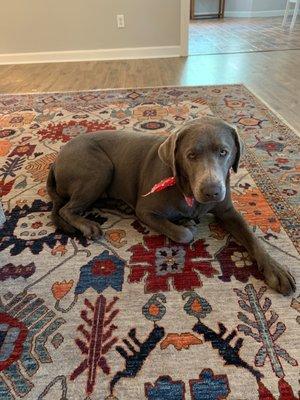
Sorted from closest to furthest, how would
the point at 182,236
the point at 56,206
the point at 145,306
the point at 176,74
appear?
1. the point at 145,306
2. the point at 182,236
3. the point at 56,206
4. the point at 176,74

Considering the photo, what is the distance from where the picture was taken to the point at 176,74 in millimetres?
3811

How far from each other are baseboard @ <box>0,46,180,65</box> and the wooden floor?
Result: 0.58 ft

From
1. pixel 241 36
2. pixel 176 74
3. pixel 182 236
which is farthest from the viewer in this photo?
pixel 241 36

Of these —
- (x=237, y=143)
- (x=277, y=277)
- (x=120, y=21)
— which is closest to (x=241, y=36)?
(x=120, y=21)

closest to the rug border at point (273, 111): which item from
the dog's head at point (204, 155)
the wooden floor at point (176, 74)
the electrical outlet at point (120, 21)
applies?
the wooden floor at point (176, 74)

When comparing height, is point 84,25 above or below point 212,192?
below

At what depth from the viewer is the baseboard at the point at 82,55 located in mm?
4629

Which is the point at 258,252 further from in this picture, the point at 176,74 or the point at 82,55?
the point at 82,55

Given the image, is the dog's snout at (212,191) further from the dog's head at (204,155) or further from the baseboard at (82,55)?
the baseboard at (82,55)

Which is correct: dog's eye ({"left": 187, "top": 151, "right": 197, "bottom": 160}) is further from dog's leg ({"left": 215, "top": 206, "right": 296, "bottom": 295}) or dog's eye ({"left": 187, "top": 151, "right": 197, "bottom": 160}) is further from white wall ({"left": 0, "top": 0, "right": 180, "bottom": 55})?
white wall ({"left": 0, "top": 0, "right": 180, "bottom": 55})

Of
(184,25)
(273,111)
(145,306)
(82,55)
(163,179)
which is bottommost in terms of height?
(82,55)

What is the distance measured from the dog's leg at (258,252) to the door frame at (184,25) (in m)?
3.70

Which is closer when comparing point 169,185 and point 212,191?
point 212,191

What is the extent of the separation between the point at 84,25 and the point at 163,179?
3.85 metres
